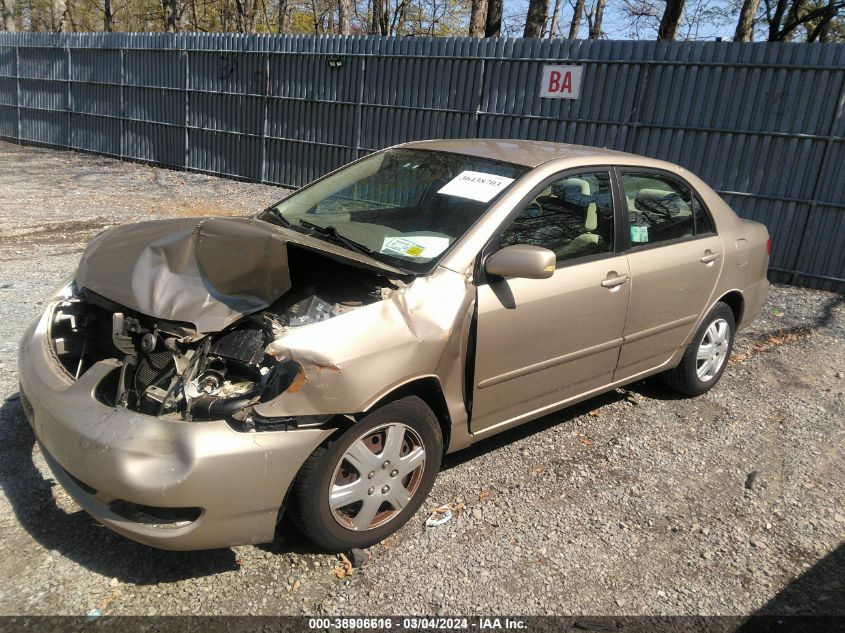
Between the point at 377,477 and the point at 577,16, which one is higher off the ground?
the point at 577,16

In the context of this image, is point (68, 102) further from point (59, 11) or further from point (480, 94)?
point (59, 11)

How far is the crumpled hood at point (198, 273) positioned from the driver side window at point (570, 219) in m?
1.17

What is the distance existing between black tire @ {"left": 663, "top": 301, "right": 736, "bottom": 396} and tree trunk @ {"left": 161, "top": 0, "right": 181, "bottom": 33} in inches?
1001

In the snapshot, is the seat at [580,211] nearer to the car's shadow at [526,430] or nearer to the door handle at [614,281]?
the door handle at [614,281]

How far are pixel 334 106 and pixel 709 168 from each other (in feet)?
21.9

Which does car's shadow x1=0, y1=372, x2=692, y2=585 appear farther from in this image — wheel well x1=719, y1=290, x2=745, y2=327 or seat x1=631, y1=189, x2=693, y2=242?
wheel well x1=719, y1=290, x2=745, y2=327

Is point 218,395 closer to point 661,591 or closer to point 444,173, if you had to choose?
point 444,173

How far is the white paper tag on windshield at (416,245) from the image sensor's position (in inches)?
125

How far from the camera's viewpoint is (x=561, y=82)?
32.1 ft

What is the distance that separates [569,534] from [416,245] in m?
1.58

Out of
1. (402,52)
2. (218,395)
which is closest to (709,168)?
(402,52)

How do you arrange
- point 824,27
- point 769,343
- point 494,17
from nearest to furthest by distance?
point 769,343, point 494,17, point 824,27

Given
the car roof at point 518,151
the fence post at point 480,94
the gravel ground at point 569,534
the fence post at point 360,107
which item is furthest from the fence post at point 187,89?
A: the car roof at point 518,151

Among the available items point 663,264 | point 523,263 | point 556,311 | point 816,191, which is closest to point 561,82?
point 816,191
